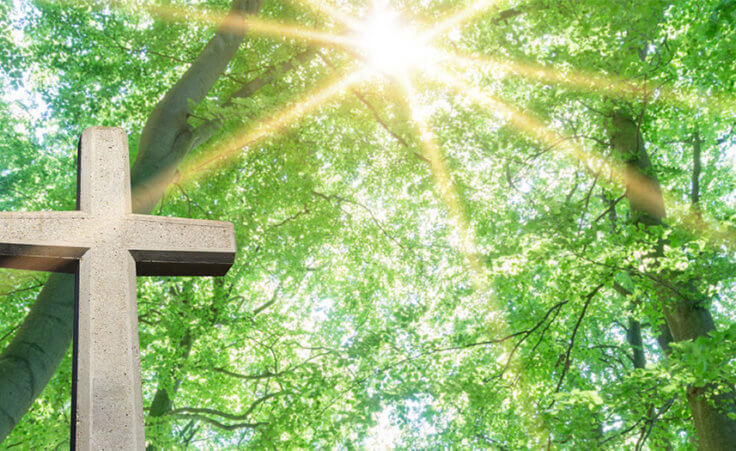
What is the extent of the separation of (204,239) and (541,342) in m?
6.06

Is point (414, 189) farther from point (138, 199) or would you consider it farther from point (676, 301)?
point (138, 199)

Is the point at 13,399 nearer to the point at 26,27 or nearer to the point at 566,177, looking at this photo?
the point at 26,27

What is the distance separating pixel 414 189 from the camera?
28.9 feet

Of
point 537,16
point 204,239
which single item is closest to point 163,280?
point 537,16

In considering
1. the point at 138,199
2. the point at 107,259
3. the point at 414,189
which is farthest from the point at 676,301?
the point at 107,259

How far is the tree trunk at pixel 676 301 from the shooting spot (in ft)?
20.6

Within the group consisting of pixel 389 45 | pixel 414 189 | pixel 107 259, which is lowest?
pixel 107 259

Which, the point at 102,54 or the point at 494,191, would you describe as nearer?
the point at 102,54

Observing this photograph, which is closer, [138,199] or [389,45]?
[138,199]

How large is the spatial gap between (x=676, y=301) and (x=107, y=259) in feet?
21.3

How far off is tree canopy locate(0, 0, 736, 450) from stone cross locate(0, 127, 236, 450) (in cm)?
251

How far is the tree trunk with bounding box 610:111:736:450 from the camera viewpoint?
6270mm

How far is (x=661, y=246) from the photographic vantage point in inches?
273

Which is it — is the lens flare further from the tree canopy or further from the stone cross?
the stone cross
